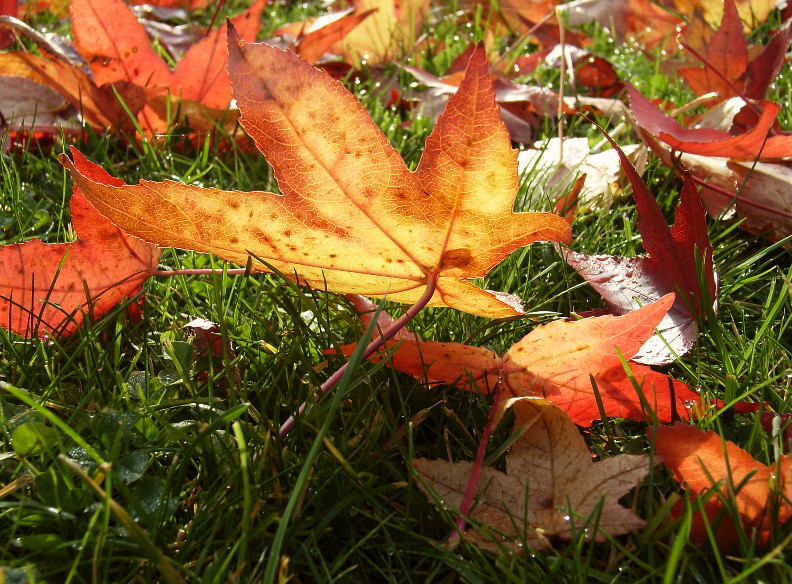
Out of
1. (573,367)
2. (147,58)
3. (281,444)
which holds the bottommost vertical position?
(281,444)

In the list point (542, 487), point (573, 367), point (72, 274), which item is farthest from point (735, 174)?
point (72, 274)

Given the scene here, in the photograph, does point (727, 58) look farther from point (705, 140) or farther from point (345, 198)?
point (345, 198)

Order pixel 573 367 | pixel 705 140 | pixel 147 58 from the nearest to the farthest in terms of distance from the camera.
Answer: pixel 573 367 < pixel 705 140 < pixel 147 58

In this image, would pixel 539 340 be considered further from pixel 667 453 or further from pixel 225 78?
pixel 225 78

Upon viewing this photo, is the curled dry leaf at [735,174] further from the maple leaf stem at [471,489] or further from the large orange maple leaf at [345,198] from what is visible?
the maple leaf stem at [471,489]

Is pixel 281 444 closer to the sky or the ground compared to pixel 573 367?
closer to the ground

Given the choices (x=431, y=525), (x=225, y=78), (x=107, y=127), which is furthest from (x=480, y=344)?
(x=107, y=127)

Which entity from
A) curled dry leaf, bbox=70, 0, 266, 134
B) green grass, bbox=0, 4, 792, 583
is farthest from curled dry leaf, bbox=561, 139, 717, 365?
curled dry leaf, bbox=70, 0, 266, 134

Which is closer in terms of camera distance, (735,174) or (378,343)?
(378,343)
